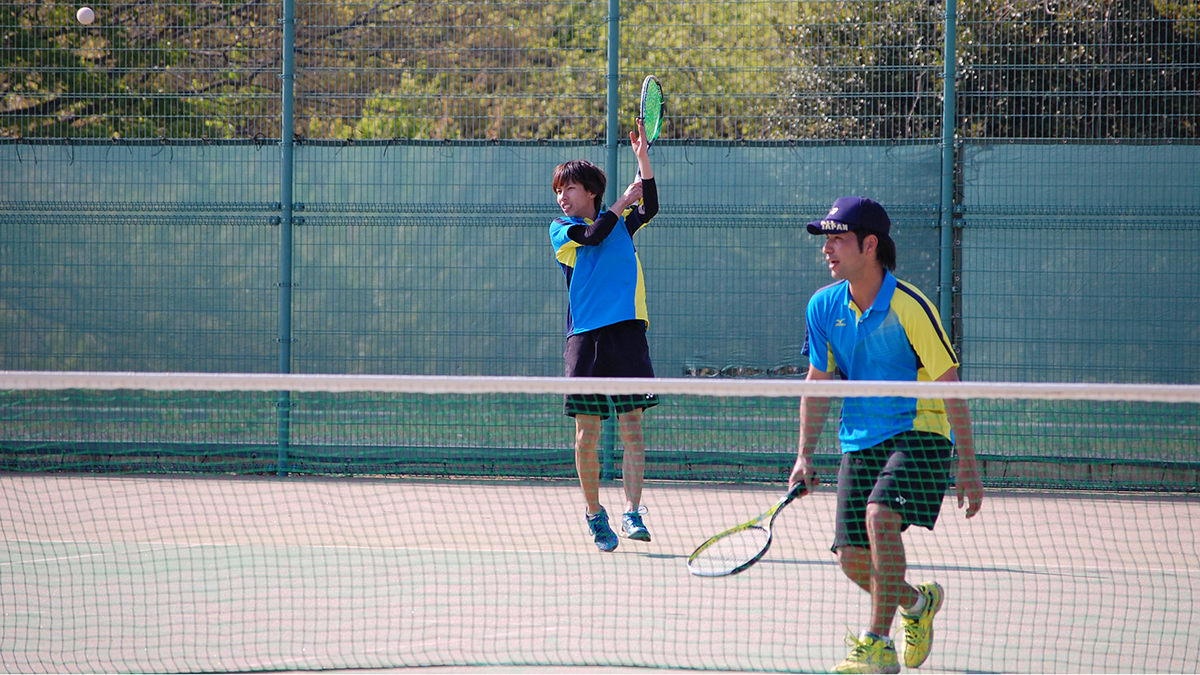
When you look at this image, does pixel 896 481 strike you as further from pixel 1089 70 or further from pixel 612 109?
pixel 1089 70

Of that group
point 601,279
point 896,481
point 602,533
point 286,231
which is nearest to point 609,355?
point 601,279

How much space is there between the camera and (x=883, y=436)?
380 cm

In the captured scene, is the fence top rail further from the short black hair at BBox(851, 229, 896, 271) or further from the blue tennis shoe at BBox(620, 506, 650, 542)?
the blue tennis shoe at BBox(620, 506, 650, 542)

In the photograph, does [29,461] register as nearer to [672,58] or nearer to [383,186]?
[383,186]

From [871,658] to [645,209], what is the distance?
2960 mm

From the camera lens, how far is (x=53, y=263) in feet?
28.3

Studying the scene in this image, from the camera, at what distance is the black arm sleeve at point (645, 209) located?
599 centimetres

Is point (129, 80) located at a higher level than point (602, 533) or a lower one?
higher

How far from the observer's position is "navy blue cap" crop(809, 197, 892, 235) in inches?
153

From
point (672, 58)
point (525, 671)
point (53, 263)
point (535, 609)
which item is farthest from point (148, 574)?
point (672, 58)

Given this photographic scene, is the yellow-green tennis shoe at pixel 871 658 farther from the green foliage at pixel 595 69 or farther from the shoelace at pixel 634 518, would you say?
the green foliage at pixel 595 69

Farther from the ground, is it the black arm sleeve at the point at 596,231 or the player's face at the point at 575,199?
the player's face at the point at 575,199

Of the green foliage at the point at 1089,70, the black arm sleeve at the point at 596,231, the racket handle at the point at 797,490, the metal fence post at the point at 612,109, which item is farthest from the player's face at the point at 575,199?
the green foliage at the point at 1089,70

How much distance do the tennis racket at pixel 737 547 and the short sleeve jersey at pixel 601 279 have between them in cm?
185
